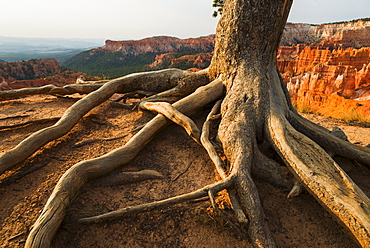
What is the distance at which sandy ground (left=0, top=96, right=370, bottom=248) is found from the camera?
2.52 metres

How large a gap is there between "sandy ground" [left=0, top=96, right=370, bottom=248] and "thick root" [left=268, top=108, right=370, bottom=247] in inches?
17.6

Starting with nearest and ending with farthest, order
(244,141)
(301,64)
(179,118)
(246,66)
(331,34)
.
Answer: (244,141) < (179,118) < (246,66) < (301,64) < (331,34)

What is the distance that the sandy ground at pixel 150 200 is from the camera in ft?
8.26

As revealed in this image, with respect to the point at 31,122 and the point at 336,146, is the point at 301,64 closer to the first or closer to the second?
the point at 336,146

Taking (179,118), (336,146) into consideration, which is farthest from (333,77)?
(179,118)

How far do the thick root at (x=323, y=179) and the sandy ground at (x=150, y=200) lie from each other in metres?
0.45

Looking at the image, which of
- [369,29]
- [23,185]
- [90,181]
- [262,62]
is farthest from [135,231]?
[369,29]

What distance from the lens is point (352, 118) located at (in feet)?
25.9

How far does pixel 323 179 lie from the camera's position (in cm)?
266

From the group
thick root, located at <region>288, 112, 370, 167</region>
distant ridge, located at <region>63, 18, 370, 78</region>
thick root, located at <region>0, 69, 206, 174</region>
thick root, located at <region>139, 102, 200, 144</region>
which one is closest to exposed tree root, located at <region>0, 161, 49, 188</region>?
thick root, located at <region>0, 69, 206, 174</region>

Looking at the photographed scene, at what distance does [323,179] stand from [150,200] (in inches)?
88.1

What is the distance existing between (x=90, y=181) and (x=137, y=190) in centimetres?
71

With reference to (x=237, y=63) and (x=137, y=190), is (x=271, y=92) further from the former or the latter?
(x=137, y=190)

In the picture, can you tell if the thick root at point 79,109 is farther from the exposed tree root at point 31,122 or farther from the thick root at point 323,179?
the thick root at point 323,179
